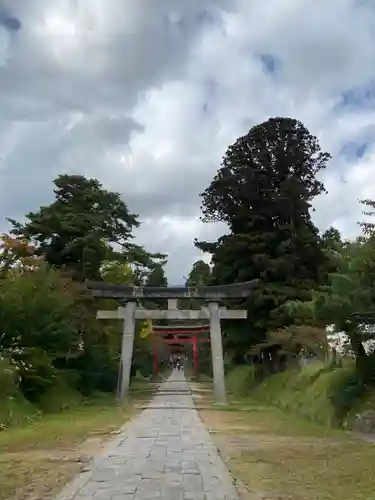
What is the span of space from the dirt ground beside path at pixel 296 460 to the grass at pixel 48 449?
2011 millimetres

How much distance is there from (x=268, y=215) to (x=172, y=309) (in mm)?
5322

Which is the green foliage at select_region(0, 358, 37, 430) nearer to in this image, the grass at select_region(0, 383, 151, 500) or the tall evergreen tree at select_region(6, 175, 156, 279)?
the grass at select_region(0, 383, 151, 500)

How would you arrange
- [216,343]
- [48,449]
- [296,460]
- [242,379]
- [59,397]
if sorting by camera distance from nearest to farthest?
[296,460] < [48,449] < [59,397] < [216,343] < [242,379]

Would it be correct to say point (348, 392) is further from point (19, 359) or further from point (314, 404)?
point (19, 359)

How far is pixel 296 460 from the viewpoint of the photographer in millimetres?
8625

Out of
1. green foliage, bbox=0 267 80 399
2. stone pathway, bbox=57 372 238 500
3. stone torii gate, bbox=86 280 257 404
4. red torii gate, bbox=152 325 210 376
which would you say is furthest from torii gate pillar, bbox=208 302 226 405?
stone pathway, bbox=57 372 238 500

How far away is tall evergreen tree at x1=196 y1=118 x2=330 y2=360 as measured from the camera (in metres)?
24.5

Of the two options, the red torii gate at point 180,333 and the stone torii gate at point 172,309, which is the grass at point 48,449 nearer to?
the stone torii gate at point 172,309

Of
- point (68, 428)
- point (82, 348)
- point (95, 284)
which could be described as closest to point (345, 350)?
point (68, 428)

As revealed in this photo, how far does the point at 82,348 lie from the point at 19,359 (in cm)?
820

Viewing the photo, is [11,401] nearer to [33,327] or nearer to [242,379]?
[33,327]

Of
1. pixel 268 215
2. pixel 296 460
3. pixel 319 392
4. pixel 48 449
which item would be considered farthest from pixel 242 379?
pixel 296 460

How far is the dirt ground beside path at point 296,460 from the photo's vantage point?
6.59 metres

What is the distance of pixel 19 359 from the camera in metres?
17.4
